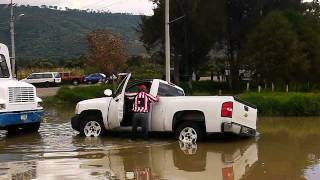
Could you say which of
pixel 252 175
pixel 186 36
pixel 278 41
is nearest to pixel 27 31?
pixel 186 36

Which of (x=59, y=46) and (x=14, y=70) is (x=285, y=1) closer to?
(x=14, y=70)

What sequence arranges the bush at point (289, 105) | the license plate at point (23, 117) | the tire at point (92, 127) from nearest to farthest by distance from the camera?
the tire at point (92, 127) → the license plate at point (23, 117) → the bush at point (289, 105)

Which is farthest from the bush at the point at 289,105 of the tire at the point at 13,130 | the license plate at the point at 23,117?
the license plate at the point at 23,117

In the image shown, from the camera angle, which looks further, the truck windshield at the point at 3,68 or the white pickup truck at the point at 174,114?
the truck windshield at the point at 3,68

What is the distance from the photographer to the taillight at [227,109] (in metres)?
14.5

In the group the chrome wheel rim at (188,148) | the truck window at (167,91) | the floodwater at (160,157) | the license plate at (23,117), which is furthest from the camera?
the license plate at (23,117)

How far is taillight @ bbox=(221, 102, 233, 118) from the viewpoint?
1448 cm

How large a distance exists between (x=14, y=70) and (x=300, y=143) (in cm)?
984

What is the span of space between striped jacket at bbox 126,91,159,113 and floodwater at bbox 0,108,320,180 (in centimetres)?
89

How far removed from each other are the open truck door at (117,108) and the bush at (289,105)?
9.03 m

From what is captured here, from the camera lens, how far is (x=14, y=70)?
19391mm

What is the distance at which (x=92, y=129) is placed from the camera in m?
16.7

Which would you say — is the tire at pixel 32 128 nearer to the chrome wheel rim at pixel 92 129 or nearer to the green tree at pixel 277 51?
the chrome wheel rim at pixel 92 129

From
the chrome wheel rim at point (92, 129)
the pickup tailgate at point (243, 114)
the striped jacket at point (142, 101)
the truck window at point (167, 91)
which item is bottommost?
the chrome wheel rim at point (92, 129)
